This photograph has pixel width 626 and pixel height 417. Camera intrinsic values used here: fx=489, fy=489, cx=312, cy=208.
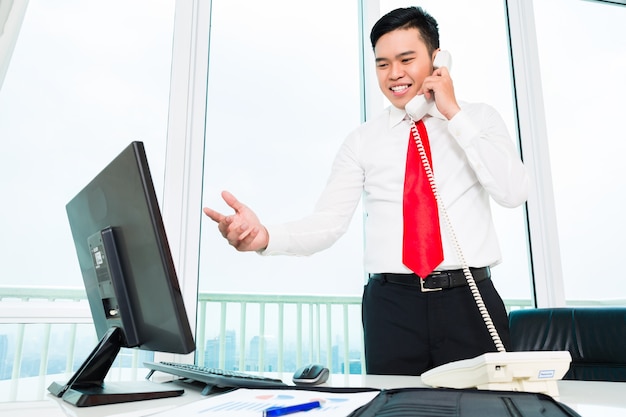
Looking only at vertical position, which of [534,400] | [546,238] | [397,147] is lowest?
[534,400]

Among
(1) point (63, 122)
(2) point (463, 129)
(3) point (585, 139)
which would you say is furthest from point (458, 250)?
(3) point (585, 139)

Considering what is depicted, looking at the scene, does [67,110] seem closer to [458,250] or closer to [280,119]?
[280,119]

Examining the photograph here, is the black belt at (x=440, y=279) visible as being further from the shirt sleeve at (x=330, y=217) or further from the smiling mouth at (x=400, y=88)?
the smiling mouth at (x=400, y=88)

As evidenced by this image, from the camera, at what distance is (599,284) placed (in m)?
2.85

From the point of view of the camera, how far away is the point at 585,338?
144 cm

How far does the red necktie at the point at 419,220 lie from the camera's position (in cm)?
143

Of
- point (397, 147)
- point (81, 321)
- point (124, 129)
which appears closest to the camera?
point (397, 147)

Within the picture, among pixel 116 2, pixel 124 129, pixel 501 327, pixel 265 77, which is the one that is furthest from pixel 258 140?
pixel 501 327

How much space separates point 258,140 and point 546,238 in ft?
5.49

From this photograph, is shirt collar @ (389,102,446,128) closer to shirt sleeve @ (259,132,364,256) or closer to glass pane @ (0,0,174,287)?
shirt sleeve @ (259,132,364,256)

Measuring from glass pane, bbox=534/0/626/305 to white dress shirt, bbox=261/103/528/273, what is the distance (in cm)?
153

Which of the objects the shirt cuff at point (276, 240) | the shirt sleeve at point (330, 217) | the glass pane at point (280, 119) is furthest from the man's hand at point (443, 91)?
the glass pane at point (280, 119)

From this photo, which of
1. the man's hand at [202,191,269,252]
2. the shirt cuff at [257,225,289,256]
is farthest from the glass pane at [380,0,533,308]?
the man's hand at [202,191,269,252]

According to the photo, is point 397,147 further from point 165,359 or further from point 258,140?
point 165,359
